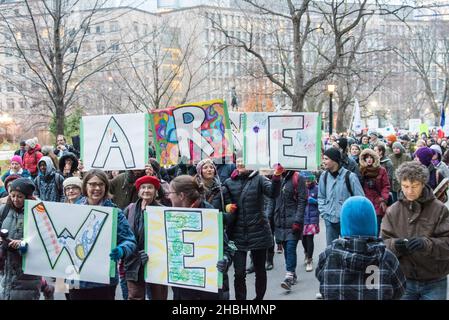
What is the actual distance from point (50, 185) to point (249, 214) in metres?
3.70

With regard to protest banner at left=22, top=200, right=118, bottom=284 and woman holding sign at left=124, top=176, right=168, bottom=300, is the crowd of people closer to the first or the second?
woman holding sign at left=124, top=176, right=168, bottom=300

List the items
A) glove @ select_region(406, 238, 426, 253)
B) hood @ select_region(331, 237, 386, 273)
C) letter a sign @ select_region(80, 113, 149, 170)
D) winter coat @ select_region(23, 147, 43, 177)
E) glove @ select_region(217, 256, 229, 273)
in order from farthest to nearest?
winter coat @ select_region(23, 147, 43, 177) < letter a sign @ select_region(80, 113, 149, 170) < glove @ select_region(217, 256, 229, 273) < glove @ select_region(406, 238, 426, 253) < hood @ select_region(331, 237, 386, 273)

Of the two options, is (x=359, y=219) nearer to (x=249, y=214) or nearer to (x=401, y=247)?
(x=401, y=247)

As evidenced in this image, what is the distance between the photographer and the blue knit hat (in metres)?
3.63

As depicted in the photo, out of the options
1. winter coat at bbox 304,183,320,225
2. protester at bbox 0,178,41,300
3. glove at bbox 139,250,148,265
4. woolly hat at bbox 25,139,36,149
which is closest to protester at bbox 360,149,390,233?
winter coat at bbox 304,183,320,225

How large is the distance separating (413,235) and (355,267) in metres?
1.03

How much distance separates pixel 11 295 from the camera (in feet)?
16.8

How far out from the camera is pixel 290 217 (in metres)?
7.62

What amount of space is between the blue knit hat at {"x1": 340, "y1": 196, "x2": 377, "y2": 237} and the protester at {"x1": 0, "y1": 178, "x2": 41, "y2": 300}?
2.84 m

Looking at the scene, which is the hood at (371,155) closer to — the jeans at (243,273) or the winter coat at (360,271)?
the jeans at (243,273)

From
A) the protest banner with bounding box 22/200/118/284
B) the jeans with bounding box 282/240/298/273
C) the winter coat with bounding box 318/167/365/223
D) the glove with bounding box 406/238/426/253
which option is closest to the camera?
the glove with bounding box 406/238/426/253

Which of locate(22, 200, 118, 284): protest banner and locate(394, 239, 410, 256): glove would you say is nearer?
locate(394, 239, 410, 256): glove

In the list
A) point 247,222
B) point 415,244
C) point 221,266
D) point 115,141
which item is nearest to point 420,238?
point 415,244

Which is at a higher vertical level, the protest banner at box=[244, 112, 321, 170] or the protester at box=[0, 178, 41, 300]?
the protest banner at box=[244, 112, 321, 170]
